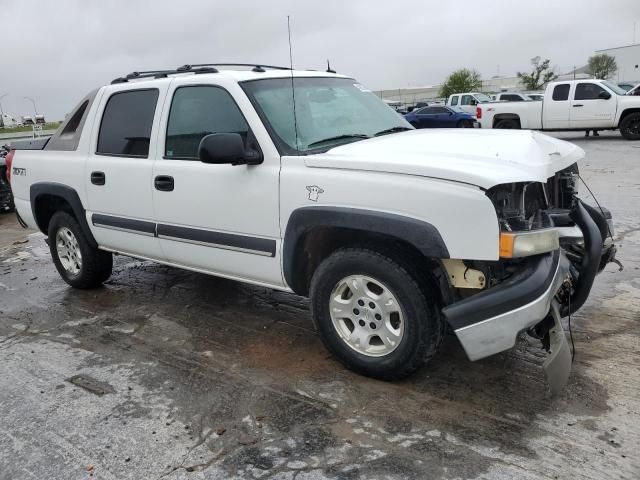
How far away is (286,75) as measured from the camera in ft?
13.5

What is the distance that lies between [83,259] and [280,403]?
9.66 ft

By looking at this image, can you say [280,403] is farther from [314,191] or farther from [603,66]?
[603,66]

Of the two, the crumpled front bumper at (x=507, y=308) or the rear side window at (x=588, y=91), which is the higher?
the rear side window at (x=588, y=91)

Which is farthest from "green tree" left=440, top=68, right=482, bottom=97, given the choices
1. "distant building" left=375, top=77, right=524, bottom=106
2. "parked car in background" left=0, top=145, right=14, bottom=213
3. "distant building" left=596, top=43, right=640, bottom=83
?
"parked car in background" left=0, top=145, right=14, bottom=213

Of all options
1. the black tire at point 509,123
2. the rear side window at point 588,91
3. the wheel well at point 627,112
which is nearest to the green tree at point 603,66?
the black tire at point 509,123

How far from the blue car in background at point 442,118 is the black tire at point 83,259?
1901cm

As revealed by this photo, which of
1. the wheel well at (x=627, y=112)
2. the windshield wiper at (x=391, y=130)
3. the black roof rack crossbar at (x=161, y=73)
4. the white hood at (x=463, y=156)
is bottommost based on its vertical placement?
the wheel well at (x=627, y=112)

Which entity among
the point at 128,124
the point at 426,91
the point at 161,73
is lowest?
the point at 426,91

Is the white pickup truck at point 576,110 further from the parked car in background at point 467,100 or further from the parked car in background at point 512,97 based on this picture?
the parked car in background at point 467,100

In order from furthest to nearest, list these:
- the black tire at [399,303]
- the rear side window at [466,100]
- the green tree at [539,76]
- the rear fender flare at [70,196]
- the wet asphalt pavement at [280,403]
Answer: the green tree at [539,76] < the rear side window at [466,100] < the rear fender flare at [70,196] < the black tire at [399,303] < the wet asphalt pavement at [280,403]

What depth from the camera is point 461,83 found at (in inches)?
2534

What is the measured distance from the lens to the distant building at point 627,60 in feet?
261

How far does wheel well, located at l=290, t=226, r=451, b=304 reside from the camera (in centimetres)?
317

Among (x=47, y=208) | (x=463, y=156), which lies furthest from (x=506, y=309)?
(x=47, y=208)
